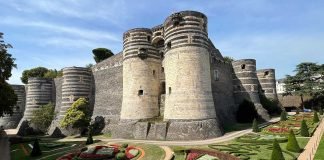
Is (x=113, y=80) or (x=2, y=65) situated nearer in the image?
(x=2, y=65)

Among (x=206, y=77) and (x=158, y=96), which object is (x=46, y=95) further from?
(x=206, y=77)

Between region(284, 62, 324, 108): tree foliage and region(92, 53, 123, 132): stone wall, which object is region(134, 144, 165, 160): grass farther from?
region(284, 62, 324, 108): tree foliage

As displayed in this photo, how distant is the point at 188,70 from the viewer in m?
32.6

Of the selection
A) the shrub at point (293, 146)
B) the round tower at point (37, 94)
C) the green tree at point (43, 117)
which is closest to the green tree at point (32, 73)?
the round tower at point (37, 94)

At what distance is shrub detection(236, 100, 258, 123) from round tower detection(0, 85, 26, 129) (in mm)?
46359

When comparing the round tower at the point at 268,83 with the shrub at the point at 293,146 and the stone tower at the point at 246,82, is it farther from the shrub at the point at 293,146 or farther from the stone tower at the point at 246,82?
the shrub at the point at 293,146

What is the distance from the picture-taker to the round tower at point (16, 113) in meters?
60.4

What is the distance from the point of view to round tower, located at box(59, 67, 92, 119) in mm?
47853

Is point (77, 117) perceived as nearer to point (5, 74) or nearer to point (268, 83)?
point (5, 74)

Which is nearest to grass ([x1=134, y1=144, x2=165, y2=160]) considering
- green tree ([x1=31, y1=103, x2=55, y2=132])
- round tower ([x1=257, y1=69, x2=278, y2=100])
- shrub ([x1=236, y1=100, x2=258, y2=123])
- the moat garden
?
the moat garden

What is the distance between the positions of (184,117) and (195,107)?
5.67 ft

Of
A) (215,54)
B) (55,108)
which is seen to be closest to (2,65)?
(55,108)

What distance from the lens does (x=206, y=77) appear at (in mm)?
33562

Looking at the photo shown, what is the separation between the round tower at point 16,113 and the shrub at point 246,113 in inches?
1825
